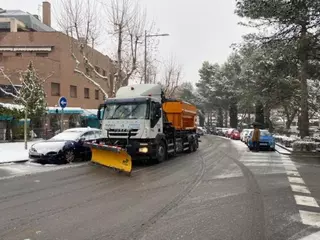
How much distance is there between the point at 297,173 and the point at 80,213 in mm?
8594

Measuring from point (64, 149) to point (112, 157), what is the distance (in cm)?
316

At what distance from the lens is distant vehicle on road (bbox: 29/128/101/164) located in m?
15.6

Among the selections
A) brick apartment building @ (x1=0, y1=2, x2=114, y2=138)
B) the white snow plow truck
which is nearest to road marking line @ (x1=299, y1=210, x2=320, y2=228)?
the white snow plow truck

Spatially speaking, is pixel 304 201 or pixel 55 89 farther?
pixel 55 89

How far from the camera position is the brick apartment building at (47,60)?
3616 cm

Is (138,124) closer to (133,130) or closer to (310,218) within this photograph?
(133,130)

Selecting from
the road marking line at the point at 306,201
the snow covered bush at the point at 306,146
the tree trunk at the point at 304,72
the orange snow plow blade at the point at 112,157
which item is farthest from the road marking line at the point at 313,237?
the snow covered bush at the point at 306,146

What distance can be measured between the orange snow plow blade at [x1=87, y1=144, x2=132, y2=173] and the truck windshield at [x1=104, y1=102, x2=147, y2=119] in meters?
1.64

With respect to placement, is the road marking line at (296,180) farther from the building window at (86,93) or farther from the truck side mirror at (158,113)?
the building window at (86,93)

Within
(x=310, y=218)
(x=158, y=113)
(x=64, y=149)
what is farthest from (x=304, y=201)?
(x=64, y=149)

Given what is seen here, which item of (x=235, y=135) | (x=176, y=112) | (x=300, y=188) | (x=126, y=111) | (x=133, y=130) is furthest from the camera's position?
(x=235, y=135)

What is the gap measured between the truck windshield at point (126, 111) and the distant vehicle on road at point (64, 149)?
6.53 feet

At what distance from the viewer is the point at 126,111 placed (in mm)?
15508

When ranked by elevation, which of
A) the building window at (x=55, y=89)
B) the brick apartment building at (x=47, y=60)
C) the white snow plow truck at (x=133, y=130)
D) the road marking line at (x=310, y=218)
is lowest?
the road marking line at (x=310, y=218)
